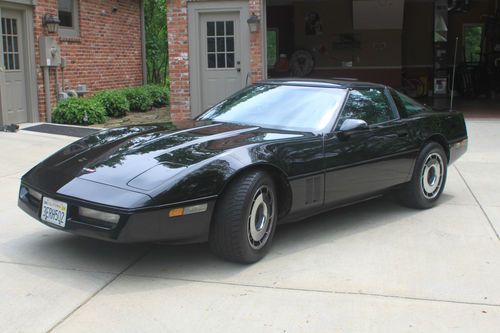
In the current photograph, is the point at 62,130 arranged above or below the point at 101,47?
below

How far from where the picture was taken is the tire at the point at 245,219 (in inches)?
163

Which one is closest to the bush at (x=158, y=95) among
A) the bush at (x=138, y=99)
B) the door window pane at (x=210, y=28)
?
the bush at (x=138, y=99)

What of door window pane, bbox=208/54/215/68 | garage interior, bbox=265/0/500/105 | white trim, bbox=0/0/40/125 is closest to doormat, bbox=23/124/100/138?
white trim, bbox=0/0/40/125

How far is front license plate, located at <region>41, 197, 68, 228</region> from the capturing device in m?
4.07

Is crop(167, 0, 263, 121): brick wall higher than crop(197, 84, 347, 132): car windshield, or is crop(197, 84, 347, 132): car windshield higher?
crop(167, 0, 263, 121): brick wall

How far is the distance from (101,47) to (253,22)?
187 inches

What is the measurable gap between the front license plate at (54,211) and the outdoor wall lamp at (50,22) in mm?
8886

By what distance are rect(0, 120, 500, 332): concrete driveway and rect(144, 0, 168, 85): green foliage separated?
48.7 ft

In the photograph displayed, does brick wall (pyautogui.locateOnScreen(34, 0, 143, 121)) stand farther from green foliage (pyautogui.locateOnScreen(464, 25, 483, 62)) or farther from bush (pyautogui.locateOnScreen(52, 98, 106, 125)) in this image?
green foliage (pyautogui.locateOnScreen(464, 25, 483, 62))

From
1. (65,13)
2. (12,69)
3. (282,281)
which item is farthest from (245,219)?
(65,13)

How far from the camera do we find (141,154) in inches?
172

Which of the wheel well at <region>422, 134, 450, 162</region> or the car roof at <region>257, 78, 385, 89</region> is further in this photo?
the wheel well at <region>422, 134, 450, 162</region>

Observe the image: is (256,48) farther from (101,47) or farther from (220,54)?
(101,47)

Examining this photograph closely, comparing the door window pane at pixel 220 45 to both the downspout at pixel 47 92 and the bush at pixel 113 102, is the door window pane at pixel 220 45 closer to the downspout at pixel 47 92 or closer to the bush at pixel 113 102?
the bush at pixel 113 102
